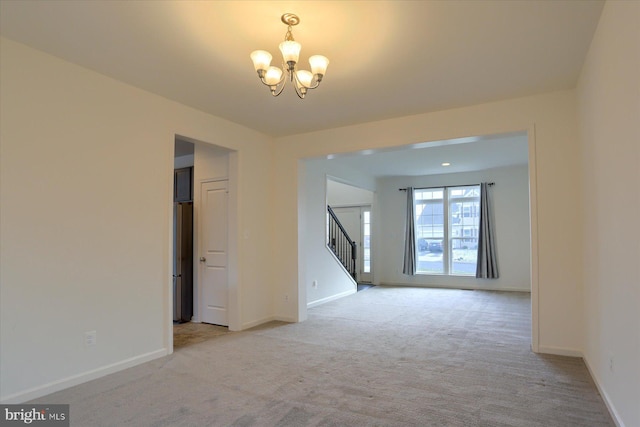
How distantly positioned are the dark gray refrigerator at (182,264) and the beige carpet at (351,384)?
1.16m

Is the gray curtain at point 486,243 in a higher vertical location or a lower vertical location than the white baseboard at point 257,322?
higher

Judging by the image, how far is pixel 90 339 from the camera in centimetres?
310

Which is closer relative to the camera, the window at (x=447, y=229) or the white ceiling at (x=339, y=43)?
the white ceiling at (x=339, y=43)

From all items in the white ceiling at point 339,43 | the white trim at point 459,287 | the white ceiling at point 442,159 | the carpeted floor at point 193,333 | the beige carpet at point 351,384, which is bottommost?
the white trim at point 459,287

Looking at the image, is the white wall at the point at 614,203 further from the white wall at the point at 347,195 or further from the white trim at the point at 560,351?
the white wall at the point at 347,195

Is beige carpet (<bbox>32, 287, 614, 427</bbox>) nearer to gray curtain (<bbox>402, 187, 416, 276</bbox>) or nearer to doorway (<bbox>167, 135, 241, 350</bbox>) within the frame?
doorway (<bbox>167, 135, 241, 350</bbox>)

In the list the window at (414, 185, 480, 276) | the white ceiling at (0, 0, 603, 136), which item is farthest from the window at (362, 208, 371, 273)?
the white ceiling at (0, 0, 603, 136)

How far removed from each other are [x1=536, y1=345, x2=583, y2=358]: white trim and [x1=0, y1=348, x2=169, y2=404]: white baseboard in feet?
12.3

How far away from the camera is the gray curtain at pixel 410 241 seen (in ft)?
28.8

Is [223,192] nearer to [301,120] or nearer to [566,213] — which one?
[301,120]

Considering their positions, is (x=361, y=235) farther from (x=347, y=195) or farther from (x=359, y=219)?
(x=347, y=195)

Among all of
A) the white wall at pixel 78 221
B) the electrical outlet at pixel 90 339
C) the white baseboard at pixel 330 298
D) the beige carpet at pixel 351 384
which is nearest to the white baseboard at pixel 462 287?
the white baseboard at pixel 330 298

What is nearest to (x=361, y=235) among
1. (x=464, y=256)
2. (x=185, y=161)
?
(x=464, y=256)

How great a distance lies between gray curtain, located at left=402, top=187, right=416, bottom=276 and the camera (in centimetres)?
878
